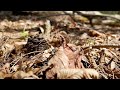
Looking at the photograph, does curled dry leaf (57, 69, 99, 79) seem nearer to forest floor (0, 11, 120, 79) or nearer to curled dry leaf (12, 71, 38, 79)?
forest floor (0, 11, 120, 79)

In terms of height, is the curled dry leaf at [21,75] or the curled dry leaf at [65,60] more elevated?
the curled dry leaf at [65,60]

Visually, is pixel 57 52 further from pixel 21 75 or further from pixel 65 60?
pixel 21 75

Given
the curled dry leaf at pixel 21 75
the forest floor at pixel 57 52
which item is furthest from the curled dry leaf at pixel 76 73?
the curled dry leaf at pixel 21 75

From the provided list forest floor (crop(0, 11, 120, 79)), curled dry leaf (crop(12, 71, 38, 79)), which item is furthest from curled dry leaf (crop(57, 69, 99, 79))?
curled dry leaf (crop(12, 71, 38, 79))

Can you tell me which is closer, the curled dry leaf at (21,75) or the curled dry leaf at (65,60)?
the curled dry leaf at (21,75)

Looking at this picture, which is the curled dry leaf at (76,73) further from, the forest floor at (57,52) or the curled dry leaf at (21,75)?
the curled dry leaf at (21,75)
